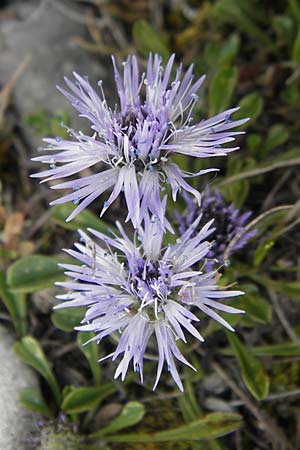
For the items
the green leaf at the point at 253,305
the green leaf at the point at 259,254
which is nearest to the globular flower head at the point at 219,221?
the green leaf at the point at 259,254

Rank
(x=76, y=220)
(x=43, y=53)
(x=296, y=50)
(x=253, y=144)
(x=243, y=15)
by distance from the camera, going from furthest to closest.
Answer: (x=43, y=53), (x=243, y=15), (x=296, y=50), (x=253, y=144), (x=76, y=220)

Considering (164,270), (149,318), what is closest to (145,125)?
(164,270)

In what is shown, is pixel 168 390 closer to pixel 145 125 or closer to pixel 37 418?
pixel 37 418

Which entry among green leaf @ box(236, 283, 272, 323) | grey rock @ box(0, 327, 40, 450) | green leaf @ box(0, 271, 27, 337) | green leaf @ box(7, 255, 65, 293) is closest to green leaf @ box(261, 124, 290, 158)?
green leaf @ box(236, 283, 272, 323)

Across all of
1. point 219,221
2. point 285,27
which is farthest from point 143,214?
point 285,27

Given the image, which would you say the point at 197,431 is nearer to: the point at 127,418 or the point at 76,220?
the point at 127,418

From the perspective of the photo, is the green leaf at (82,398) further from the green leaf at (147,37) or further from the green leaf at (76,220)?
the green leaf at (147,37)
